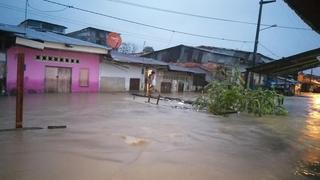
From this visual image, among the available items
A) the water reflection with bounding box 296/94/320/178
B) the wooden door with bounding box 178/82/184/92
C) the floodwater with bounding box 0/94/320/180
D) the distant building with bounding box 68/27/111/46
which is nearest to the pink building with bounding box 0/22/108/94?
the floodwater with bounding box 0/94/320/180

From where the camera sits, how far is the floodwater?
7242 millimetres

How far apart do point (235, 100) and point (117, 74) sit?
1485 cm

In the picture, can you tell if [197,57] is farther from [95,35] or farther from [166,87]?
[95,35]

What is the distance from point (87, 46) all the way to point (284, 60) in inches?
629

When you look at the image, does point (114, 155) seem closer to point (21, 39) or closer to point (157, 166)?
point (157, 166)

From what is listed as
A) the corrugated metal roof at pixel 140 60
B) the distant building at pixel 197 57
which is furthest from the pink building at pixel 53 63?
the distant building at pixel 197 57

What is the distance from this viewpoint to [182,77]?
4247 cm

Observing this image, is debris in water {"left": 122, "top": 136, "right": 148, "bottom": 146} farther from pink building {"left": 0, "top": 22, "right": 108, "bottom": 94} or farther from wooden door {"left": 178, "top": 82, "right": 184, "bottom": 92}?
wooden door {"left": 178, "top": 82, "right": 184, "bottom": 92}

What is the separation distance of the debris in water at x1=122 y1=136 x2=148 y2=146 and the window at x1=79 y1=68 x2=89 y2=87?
18866 mm

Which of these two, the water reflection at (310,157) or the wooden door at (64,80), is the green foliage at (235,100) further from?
the wooden door at (64,80)

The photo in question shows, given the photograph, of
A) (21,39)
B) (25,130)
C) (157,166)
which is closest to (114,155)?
(157,166)

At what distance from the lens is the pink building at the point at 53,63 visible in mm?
22922

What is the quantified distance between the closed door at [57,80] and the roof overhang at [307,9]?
20.0 metres

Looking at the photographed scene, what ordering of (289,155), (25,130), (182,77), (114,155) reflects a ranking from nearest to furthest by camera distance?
(114,155) → (289,155) → (25,130) → (182,77)
